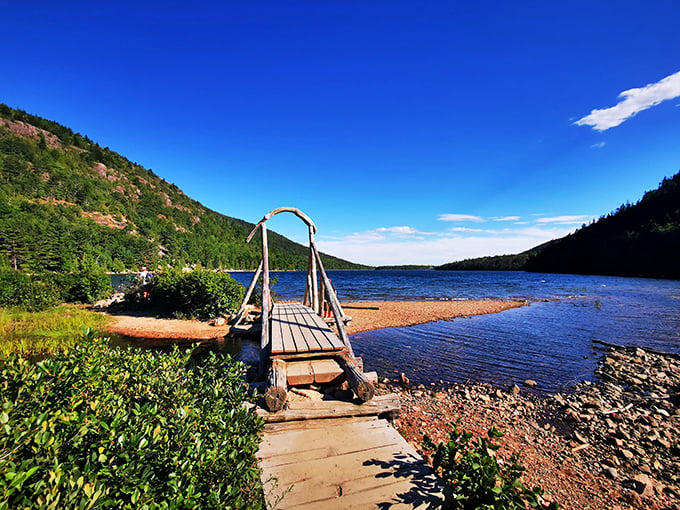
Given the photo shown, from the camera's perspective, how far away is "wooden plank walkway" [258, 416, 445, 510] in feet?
8.89

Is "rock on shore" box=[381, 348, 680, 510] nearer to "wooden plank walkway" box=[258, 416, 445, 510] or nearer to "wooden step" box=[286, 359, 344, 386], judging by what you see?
"wooden step" box=[286, 359, 344, 386]

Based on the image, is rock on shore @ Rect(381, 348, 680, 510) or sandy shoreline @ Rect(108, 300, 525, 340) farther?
sandy shoreline @ Rect(108, 300, 525, 340)

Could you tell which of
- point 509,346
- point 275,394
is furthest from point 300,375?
point 509,346

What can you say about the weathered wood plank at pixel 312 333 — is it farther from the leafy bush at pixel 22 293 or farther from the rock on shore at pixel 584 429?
the leafy bush at pixel 22 293

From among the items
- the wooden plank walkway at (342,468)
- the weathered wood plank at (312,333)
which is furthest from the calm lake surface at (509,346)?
the wooden plank walkway at (342,468)

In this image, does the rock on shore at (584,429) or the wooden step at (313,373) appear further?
the wooden step at (313,373)

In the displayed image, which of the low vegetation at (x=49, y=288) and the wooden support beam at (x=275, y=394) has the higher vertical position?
the low vegetation at (x=49, y=288)

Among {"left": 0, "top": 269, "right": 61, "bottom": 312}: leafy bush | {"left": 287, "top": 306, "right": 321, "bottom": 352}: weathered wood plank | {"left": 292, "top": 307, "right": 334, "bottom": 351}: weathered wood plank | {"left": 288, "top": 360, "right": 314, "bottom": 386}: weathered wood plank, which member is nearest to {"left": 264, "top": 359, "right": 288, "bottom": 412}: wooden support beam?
{"left": 288, "top": 360, "right": 314, "bottom": 386}: weathered wood plank

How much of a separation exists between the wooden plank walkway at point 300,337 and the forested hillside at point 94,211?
33.1m

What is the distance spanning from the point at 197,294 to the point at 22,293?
26.7ft

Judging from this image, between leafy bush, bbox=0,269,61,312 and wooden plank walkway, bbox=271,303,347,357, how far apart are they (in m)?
13.7

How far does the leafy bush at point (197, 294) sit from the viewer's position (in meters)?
14.5

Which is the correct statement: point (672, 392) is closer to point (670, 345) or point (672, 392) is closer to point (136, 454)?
point (670, 345)

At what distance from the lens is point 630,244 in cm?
8612
